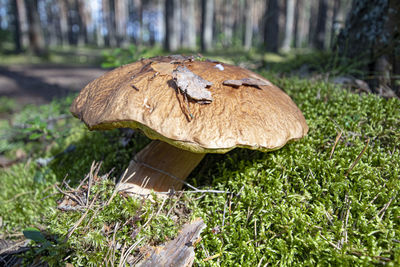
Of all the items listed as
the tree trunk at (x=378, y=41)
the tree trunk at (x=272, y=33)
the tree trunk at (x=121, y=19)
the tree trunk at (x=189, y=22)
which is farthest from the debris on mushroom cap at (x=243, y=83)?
the tree trunk at (x=121, y=19)

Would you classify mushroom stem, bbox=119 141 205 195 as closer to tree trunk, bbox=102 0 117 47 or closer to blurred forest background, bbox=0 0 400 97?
blurred forest background, bbox=0 0 400 97

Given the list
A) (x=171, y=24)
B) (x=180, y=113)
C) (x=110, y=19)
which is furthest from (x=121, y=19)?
(x=180, y=113)

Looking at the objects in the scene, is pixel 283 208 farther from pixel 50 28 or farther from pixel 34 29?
pixel 50 28

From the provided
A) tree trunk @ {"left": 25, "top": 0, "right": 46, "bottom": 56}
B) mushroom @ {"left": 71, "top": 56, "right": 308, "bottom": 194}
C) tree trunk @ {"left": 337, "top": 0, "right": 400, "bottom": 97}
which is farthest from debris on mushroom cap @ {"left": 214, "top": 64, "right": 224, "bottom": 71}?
tree trunk @ {"left": 25, "top": 0, "right": 46, "bottom": 56}

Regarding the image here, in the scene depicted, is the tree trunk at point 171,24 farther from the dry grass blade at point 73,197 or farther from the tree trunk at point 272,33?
the dry grass blade at point 73,197

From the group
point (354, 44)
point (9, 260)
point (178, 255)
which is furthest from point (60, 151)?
point (354, 44)

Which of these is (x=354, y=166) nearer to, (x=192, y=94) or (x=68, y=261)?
(x=192, y=94)
